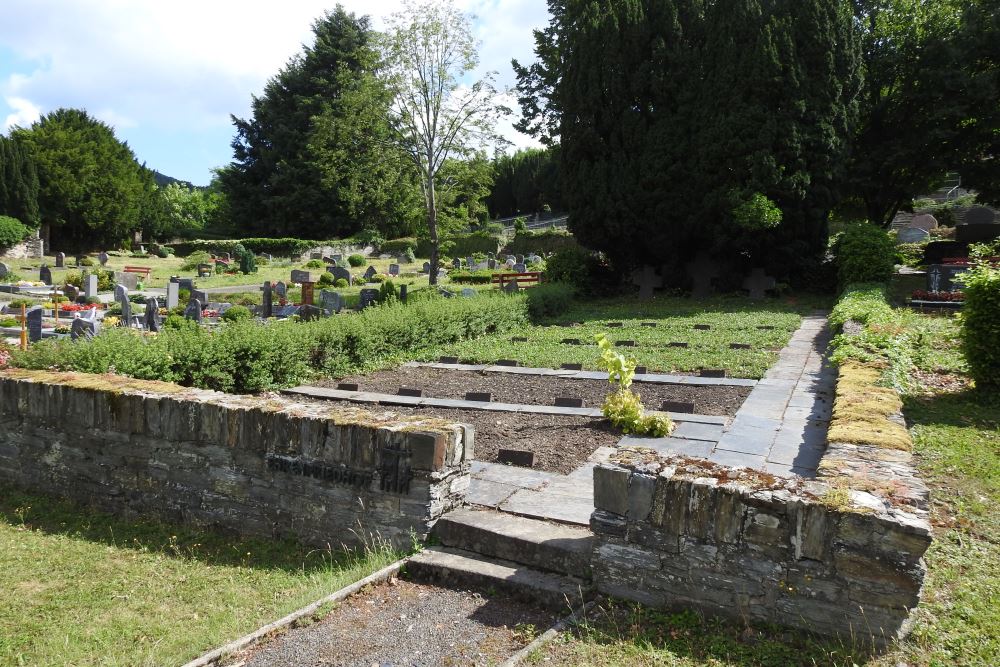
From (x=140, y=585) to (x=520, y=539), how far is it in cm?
257

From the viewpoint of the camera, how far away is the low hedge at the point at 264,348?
763cm

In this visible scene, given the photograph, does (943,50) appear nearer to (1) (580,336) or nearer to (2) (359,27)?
(1) (580,336)

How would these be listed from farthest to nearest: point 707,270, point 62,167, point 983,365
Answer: point 62,167, point 707,270, point 983,365

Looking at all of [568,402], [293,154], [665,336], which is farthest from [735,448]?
[293,154]

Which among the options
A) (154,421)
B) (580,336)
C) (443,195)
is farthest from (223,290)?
(154,421)

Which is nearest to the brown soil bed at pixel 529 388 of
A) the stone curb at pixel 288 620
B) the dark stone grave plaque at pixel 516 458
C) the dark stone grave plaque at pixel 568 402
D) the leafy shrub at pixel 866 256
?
the dark stone grave plaque at pixel 568 402

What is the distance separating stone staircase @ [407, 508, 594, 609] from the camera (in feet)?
12.8

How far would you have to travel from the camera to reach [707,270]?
2152 cm

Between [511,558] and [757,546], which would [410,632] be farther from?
[757,546]

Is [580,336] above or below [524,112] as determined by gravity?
below

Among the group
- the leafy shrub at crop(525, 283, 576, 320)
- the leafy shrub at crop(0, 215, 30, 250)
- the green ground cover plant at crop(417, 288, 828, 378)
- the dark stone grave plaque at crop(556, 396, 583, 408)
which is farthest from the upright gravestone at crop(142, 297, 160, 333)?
the leafy shrub at crop(0, 215, 30, 250)

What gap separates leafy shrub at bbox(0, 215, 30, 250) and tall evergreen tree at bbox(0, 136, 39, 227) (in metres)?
2.30

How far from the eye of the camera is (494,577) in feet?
13.3

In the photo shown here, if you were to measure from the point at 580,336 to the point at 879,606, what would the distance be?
11.1 meters
